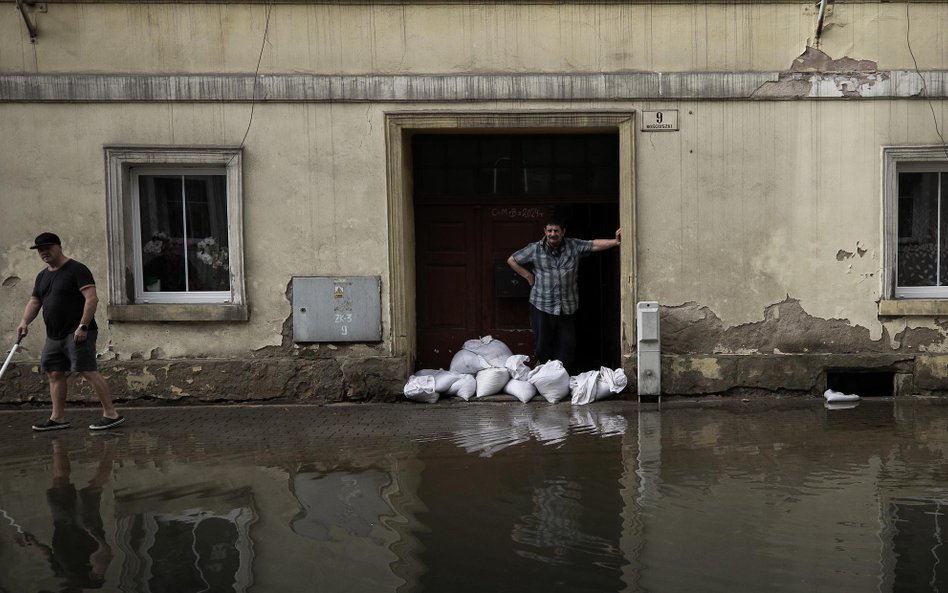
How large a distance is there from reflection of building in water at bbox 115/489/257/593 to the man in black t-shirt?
248 centimetres

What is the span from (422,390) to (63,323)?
3.24 meters

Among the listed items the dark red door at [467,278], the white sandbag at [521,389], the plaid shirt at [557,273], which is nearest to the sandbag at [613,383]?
the white sandbag at [521,389]

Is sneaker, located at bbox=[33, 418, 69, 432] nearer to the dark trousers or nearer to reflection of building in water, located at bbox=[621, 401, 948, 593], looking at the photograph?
the dark trousers

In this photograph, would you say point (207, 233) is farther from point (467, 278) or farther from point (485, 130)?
point (485, 130)

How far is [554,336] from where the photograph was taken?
32.2 feet

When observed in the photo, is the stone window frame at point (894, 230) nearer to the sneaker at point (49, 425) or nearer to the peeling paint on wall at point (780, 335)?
the peeling paint on wall at point (780, 335)

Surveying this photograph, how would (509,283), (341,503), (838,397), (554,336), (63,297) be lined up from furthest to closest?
1. (509,283)
2. (554,336)
3. (838,397)
4. (63,297)
5. (341,503)

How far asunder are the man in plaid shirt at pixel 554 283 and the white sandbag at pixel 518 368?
253 millimetres

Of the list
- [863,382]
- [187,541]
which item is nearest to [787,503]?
[187,541]

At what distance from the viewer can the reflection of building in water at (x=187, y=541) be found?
455 cm

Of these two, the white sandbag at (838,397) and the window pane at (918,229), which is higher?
the window pane at (918,229)

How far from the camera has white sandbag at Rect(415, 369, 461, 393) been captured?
9.46m

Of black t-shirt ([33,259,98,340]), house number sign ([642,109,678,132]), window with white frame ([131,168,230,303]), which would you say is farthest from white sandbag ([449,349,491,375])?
black t-shirt ([33,259,98,340])

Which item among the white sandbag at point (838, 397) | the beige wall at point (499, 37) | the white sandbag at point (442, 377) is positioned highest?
the beige wall at point (499, 37)
